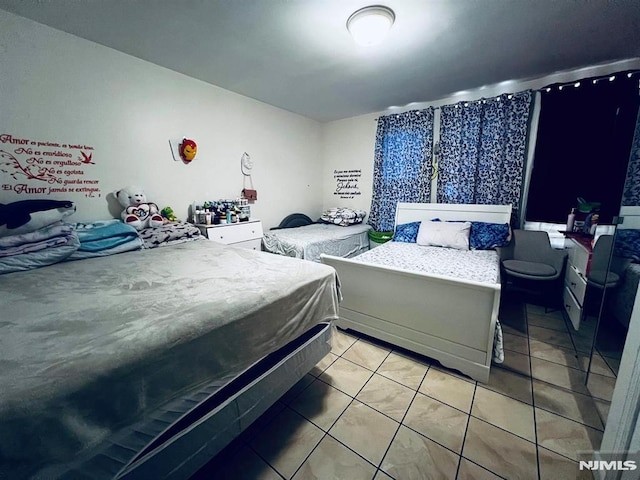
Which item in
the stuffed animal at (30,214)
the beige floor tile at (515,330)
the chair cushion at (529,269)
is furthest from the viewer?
the chair cushion at (529,269)

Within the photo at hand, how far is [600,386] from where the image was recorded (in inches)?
61.9

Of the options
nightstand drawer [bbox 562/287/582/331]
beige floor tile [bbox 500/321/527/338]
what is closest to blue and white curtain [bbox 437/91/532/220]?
nightstand drawer [bbox 562/287/582/331]

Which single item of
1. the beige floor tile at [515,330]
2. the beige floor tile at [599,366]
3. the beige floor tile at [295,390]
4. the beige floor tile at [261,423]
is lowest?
the beige floor tile at [515,330]

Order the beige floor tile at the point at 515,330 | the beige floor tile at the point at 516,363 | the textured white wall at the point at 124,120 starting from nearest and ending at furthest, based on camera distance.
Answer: the beige floor tile at the point at 516,363
the textured white wall at the point at 124,120
the beige floor tile at the point at 515,330

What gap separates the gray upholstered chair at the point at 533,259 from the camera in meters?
2.71

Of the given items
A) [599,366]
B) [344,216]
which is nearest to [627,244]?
[599,366]

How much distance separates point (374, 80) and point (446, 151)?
1.38m

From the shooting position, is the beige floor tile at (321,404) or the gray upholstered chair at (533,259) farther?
the gray upholstered chair at (533,259)

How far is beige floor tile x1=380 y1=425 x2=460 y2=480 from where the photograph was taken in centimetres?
117

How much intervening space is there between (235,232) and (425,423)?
2525 mm

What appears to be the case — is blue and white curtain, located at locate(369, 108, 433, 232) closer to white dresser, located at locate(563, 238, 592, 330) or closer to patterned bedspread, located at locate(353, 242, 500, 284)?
patterned bedspread, located at locate(353, 242, 500, 284)

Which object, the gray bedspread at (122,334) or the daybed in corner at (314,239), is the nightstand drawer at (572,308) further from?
the daybed in corner at (314,239)

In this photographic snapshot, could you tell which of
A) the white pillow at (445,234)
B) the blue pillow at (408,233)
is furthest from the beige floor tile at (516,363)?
the blue pillow at (408,233)

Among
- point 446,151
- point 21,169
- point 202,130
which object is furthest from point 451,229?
point 21,169
